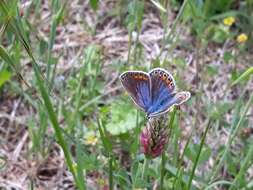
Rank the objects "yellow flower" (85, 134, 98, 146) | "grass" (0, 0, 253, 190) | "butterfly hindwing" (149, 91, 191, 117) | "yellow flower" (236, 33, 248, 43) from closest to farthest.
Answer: "butterfly hindwing" (149, 91, 191, 117) → "grass" (0, 0, 253, 190) → "yellow flower" (85, 134, 98, 146) → "yellow flower" (236, 33, 248, 43)

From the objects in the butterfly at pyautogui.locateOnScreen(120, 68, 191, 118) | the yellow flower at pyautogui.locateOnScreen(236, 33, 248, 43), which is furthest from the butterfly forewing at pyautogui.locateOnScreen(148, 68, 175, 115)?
the yellow flower at pyautogui.locateOnScreen(236, 33, 248, 43)

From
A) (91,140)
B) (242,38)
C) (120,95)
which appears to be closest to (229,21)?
(242,38)

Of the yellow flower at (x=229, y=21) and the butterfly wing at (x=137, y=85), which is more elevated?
the butterfly wing at (x=137, y=85)

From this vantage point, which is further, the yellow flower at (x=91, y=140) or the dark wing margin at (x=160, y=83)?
the yellow flower at (x=91, y=140)

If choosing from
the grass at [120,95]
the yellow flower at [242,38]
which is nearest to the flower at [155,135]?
the grass at [120,95]

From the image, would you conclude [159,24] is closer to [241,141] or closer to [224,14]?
[224,14]

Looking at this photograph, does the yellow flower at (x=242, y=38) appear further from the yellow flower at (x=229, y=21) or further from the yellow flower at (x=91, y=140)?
the yellow flower at (x=91, y=140)

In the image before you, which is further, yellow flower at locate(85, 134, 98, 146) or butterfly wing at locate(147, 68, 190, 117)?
yellow flower at locate(85, 134, 98, 146)

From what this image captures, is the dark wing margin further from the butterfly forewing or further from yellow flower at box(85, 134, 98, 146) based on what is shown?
yellow flower at box(85, 134, 98, 146)
